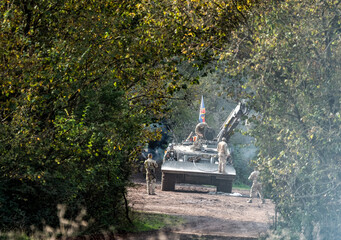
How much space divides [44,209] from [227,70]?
596 centimetres

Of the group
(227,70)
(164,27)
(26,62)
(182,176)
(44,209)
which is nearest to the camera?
(26,62)

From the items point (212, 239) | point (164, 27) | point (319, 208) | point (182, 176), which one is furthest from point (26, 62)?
point (182, 176)

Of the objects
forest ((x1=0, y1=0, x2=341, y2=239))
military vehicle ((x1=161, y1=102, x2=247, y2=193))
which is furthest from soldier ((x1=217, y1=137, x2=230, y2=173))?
forest ((x1=0, y1=0, x2=341, y2=239))

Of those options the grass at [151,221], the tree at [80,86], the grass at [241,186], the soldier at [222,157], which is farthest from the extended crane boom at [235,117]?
the tree at [80,86]

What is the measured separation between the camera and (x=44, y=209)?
34.9 feet

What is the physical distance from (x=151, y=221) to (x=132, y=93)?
12.3ft

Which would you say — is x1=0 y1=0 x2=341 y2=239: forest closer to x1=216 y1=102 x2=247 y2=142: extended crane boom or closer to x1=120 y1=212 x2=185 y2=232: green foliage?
x1=120 y1=212 x2=185 y2=232: green foliage

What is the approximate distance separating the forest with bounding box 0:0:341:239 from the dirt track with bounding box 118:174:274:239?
1250 millimetres

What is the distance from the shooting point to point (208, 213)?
17625mm

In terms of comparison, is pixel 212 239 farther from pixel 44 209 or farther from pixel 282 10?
pixel 282 10

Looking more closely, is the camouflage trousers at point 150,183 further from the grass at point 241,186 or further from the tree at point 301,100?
the grass at point 241,186

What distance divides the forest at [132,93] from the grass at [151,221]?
1.44 ft

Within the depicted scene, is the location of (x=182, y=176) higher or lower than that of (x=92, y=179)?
Result: lower

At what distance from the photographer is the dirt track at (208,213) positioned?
45.1 ft
